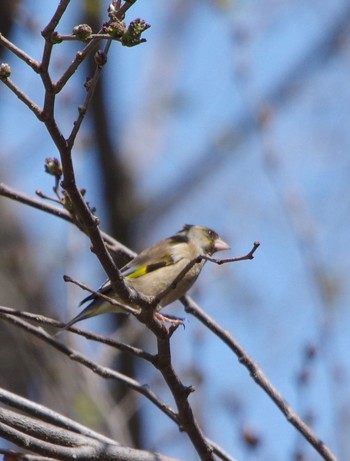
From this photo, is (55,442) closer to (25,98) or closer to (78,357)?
(78,357)

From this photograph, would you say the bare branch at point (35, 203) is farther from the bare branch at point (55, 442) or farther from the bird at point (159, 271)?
the bare branch at point (55, 442)

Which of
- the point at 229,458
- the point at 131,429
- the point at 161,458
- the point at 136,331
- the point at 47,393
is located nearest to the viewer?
the point at 161,458

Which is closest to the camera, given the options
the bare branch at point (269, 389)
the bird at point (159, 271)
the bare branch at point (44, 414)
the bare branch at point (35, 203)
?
the bare branch at point (44, 414)

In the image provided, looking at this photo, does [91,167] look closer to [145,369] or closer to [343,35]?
[145,369]

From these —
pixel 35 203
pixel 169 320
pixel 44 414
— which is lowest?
pixel 44 414

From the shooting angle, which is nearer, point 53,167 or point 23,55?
point 23,55

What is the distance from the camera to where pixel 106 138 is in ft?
30.2

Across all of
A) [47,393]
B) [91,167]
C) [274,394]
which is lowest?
[274,394]

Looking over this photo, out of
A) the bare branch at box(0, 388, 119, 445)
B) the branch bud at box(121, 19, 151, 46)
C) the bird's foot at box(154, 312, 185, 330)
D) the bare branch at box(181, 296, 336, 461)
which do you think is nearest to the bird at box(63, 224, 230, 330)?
the bird's foot at box(154, 312, 185, 330)

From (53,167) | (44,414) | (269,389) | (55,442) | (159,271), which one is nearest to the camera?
(55,442)

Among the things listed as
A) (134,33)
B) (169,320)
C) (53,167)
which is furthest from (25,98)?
(169,320)

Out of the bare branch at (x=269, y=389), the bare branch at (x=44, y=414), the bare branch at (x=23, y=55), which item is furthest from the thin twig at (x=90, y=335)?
the bare branch at (x=23, y=55)

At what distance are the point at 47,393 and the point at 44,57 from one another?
17.3 ft

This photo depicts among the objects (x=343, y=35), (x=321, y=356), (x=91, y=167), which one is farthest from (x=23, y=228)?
(x=321, y=356)
